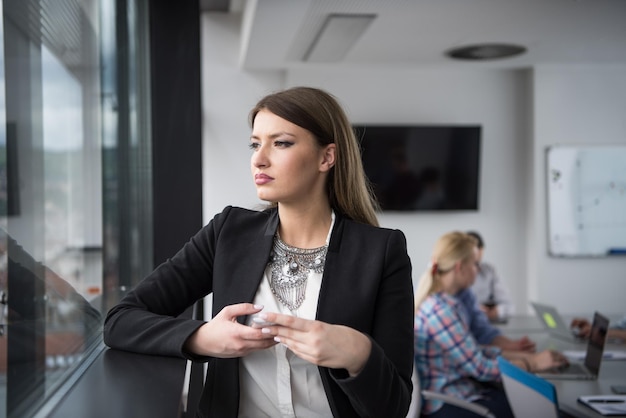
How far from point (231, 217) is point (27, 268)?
461 millimetres

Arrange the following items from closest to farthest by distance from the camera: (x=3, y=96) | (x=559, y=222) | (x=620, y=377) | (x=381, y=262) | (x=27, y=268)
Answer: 1. (x=3, y=96)
2. (x=27, y=268)
3. (x=381, y=262)
4. (x=620, y=377)
5. (x=559, y=222)

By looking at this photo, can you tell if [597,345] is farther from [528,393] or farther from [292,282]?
[292,282]

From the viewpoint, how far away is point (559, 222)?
6551 millimetres

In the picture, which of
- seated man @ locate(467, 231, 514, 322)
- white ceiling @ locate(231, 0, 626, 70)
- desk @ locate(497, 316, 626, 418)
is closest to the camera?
desk @ locate(497, 316, 626, 418)

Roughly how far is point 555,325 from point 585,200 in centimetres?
281

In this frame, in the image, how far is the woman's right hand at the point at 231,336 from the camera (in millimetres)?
1167

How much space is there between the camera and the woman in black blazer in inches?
51.2

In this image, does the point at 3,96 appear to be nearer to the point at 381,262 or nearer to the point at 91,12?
the point at 381,262

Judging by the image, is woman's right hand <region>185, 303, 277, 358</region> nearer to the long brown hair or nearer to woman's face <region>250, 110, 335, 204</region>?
woman's face <region>250, 110, 335, 204</region>

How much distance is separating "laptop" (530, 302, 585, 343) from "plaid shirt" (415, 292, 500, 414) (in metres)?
1.02

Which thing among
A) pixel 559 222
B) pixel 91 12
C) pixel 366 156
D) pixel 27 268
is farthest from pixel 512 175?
pixel 27 268

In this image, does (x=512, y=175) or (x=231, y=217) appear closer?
(x=231, y=217)

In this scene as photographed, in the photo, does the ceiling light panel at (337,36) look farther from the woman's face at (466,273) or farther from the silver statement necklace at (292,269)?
the silver statement necklace at (292,269)

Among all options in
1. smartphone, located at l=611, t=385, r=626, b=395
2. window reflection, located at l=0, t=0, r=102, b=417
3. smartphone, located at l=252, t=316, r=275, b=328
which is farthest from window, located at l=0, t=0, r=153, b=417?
smartphone, located at l=611, t=385, r=626, b=395
